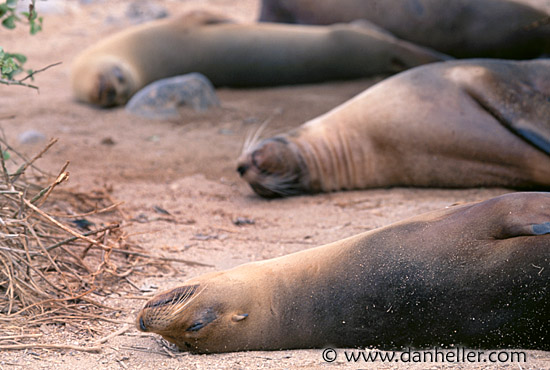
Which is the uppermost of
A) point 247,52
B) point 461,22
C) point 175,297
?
point 461,22

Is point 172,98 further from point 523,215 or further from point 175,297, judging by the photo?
point 523,215

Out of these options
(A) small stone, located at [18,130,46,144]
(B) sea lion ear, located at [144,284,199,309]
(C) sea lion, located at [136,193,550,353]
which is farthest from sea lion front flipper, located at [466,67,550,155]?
(A) small stone, located at [18,130,46,144]

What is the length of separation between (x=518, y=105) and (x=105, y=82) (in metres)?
3.39

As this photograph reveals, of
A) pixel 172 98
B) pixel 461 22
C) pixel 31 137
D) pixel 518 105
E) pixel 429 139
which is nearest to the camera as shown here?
pixel 518 105

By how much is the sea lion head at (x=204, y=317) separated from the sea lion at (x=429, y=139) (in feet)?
5.20

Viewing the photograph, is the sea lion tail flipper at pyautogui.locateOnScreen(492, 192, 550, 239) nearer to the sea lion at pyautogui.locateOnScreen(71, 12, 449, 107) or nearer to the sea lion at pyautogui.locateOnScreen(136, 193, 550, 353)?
the sea lion at pyautogui.locateOnScreen(136, 193, 550, 353)

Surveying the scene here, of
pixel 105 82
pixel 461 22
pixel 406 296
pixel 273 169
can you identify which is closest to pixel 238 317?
pixel 406 296

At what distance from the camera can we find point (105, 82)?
5754 mm

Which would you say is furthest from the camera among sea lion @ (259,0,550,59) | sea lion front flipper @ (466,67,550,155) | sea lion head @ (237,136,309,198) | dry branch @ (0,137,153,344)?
sea lion @ (259,0,550,59)

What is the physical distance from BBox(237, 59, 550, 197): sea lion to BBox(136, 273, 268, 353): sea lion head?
158 cm

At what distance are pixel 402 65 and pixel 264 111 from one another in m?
1.27

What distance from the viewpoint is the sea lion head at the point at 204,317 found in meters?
2.16

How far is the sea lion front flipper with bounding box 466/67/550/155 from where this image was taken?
3.59 meters

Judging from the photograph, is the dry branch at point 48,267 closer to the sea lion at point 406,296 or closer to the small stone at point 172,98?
the sea lion at point 406,296
